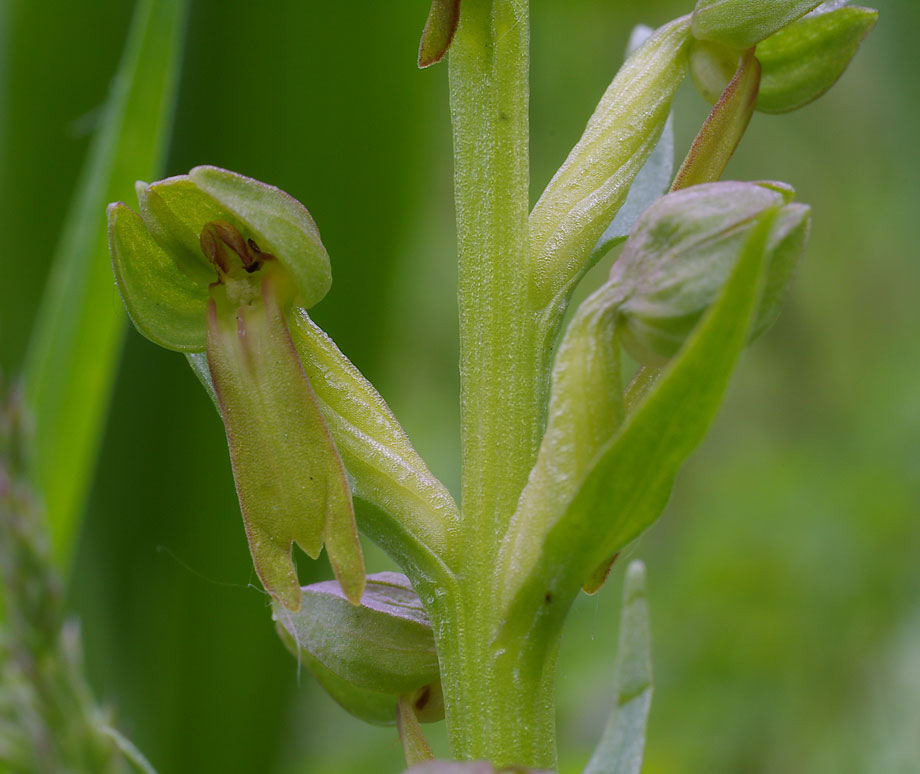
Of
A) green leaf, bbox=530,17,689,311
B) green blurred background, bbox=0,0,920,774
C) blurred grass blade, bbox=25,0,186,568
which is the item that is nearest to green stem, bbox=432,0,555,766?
green leaf, bbox=530,17,689,311

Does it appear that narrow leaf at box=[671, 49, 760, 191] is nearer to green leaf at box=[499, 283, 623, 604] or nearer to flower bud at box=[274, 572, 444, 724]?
green leaf at box=[499, 283, 623, 604]

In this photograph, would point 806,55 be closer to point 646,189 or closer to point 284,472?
point 646,189

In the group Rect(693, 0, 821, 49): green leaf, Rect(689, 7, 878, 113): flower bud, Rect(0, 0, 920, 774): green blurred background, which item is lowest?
Rect(0, 0, 920, 774): green blurred background

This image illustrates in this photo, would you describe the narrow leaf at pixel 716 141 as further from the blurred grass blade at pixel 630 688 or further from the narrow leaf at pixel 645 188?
the blurred grass blade at pixel 630 688

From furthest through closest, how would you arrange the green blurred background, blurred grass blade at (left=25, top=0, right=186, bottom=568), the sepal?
the green blurred background → blurred grass blade at (left=25, top=0, right=186, bottom=568) → the sepal

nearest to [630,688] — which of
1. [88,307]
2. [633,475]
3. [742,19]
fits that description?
[633,475]

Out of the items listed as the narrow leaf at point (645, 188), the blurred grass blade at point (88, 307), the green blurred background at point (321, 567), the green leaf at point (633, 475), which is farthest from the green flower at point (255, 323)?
the green blurred background at point (321, 567)
